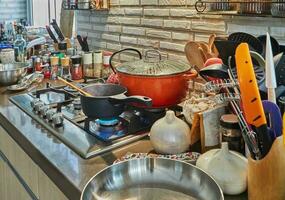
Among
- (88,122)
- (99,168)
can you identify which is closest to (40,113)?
(88,122)

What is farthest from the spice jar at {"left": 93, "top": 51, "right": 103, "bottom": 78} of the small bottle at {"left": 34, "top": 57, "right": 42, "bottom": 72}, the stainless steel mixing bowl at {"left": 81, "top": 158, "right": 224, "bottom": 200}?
the stainless steel mixing bowl at {"left": 81, "top": 158, "right": 224, "bottom": 200}

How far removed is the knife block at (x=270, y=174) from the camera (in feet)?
2.36

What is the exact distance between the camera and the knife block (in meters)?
0.72

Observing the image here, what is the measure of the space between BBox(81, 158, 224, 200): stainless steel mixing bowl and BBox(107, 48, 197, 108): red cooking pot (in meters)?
0.40

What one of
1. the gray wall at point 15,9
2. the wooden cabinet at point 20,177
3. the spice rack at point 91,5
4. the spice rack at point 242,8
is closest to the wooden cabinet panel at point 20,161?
the wooden cabinet at point 20,177

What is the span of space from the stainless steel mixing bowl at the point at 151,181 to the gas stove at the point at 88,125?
203 mm

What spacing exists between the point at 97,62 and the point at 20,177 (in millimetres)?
891

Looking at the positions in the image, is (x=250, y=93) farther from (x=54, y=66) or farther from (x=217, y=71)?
(x=54, y=66)

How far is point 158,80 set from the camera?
49.4 inches

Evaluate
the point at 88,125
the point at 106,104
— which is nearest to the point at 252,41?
the point at 106,104

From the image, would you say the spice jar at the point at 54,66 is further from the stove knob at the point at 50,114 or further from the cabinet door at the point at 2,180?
the stove knob at the point at 50,114

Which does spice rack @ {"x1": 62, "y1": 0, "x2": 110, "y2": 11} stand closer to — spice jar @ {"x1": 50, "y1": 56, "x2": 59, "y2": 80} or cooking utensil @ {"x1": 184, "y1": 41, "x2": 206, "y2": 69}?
spice jar @ {"x1": 50, "y1": 56, "x2": 59, "y2": 80}

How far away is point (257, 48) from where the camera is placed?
1112 mm

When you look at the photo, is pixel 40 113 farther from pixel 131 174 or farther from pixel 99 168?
pixel 131 174
